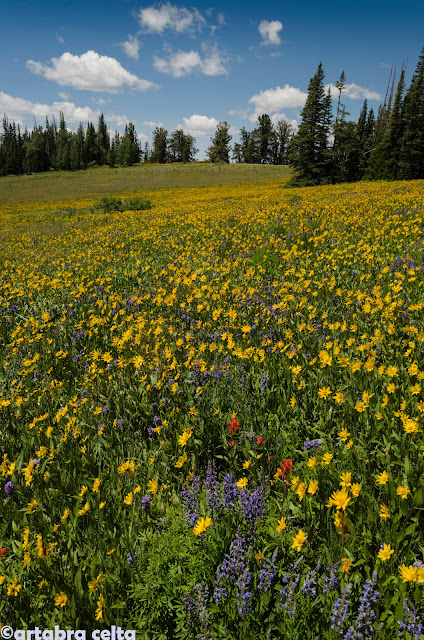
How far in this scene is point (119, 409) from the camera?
3.66 meters

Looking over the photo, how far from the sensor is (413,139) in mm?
40156

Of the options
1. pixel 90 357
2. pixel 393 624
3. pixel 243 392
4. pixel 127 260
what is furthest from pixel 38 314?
pixel 393 624

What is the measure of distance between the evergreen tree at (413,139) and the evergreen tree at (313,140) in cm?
812

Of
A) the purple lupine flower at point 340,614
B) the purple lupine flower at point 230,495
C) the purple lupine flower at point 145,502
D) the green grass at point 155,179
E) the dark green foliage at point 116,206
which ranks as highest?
the green grass at point 155,179

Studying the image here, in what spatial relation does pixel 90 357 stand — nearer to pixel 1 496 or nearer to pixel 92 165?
pixel 1 496

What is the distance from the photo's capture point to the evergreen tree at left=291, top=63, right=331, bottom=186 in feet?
135

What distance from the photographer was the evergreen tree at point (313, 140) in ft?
135

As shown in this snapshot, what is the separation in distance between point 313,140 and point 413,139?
36.3 ft

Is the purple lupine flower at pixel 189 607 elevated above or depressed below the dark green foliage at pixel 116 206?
below

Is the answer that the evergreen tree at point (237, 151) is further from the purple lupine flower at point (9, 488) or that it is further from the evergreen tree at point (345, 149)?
the purple lupine flower at point (9, 488)

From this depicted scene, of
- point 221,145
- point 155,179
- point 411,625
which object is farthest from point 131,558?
point 221,145

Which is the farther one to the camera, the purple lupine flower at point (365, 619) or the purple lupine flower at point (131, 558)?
the purple lupine flower at point (131, 558)

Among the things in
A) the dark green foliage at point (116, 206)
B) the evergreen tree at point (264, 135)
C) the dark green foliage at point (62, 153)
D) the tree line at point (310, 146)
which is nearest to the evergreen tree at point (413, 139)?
the tree line at point (310, 146)

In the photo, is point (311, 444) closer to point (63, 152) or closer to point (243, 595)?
point (243, 595)
